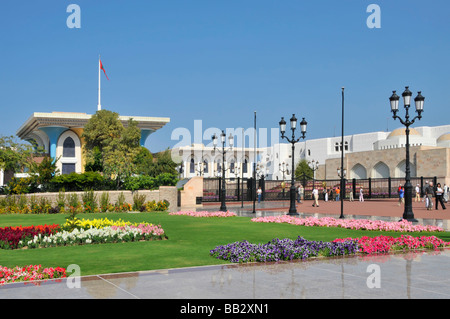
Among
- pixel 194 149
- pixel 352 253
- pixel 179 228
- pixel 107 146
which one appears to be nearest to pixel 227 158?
pixel 194 149

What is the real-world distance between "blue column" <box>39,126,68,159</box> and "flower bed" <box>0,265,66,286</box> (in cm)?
5644

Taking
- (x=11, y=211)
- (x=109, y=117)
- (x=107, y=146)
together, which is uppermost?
(x=109, y=117)

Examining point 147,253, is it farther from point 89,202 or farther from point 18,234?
point 89,202

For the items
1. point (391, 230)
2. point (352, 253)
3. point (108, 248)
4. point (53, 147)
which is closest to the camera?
point (352, 253)

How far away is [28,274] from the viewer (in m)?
7.54

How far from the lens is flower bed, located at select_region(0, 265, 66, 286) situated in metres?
7.36

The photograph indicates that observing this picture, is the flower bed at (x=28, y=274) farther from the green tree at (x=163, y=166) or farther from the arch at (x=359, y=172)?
the arch at (x=359, y=172)

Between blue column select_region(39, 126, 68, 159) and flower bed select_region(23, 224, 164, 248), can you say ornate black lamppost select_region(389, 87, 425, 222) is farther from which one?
blue column select_region(39, 126, 68, 159)

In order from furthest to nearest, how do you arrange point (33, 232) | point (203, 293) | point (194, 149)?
point (194, 149) < point (33, 232) < point (203, 293)

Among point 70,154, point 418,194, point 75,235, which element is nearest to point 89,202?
point 75,235

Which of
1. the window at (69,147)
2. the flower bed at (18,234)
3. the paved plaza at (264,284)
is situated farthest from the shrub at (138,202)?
the window at (69,147)

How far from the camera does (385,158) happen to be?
273ft
